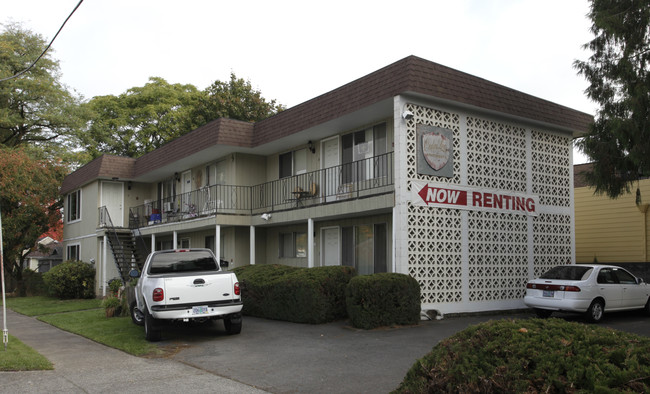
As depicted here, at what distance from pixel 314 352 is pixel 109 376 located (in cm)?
329

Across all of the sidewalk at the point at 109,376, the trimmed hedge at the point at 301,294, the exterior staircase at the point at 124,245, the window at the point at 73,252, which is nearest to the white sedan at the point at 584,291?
the trimmed hedge at the point at 301,294

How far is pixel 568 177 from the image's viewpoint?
17.1 metres

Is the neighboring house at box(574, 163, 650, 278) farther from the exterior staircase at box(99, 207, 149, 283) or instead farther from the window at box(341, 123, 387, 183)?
the exterior staircase at box(99, 207, 149, 283)

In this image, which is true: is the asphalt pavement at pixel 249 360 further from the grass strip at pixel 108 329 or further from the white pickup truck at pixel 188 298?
the white pickup truck at pixel 188 298

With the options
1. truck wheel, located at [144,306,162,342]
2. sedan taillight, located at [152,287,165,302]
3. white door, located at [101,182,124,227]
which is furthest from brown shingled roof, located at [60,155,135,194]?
sedan taillight, located at [152,287,165,302]

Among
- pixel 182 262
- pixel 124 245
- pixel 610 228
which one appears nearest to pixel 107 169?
pixel 124 245

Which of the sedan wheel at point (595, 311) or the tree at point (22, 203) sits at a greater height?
the tree at point (22, 203)

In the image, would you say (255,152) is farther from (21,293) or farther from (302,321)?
(21,293)

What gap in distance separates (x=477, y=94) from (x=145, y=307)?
374 inches

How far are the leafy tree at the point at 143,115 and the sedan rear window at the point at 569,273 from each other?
33.2 m

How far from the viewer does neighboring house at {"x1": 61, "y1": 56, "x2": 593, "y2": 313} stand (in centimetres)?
1351

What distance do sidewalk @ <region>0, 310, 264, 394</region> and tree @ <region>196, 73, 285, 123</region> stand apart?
86.6 feet

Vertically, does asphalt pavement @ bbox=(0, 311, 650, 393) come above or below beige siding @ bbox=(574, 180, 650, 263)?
below

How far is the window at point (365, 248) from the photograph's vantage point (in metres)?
15.6
